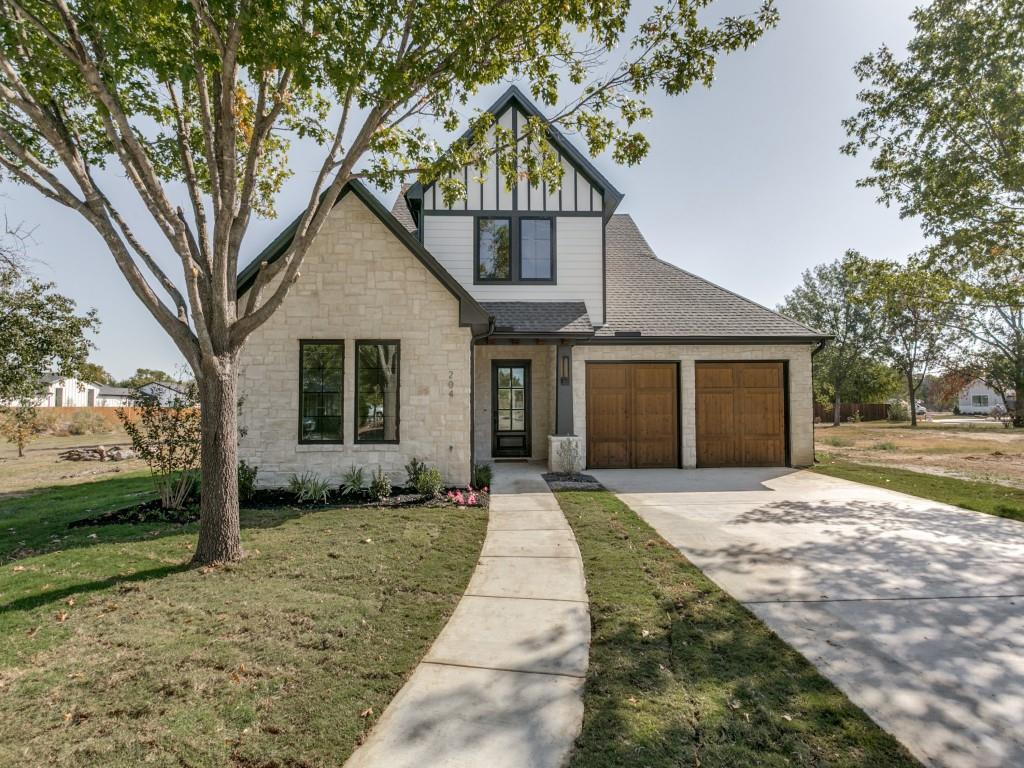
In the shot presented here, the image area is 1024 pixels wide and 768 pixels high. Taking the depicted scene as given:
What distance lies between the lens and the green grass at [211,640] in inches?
98.1

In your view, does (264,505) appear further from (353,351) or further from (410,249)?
(410,249)

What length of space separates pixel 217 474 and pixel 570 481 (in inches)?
257

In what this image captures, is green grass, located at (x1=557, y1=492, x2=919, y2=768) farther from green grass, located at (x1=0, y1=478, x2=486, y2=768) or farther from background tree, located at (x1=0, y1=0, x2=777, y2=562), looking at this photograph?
background tree, located at (x1=0, y1=0, x2=777, y2=562)

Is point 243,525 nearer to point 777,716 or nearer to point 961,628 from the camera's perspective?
point 777,716

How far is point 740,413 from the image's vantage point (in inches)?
476

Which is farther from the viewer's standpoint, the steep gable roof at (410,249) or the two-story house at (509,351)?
the two-story house at (509,351)

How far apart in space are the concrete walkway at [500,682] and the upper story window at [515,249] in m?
8.16

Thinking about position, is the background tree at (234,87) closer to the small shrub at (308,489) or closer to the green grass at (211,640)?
the green grass at (211,640)

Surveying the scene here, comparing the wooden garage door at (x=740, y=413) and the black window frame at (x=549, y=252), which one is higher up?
the black window frame at (x=549, y=252)

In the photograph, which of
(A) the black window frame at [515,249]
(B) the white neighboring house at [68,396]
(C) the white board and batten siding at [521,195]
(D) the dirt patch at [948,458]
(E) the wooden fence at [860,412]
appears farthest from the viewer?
(B) the white neighboring house at [68,396]

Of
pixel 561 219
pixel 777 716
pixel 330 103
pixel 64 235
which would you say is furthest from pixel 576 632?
pixel 64 235

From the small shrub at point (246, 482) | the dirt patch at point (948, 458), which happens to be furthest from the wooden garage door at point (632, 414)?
the small shrub at point (246, 482)

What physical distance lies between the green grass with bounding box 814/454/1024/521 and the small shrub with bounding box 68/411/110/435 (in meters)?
32.9

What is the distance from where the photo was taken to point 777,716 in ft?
8.79
